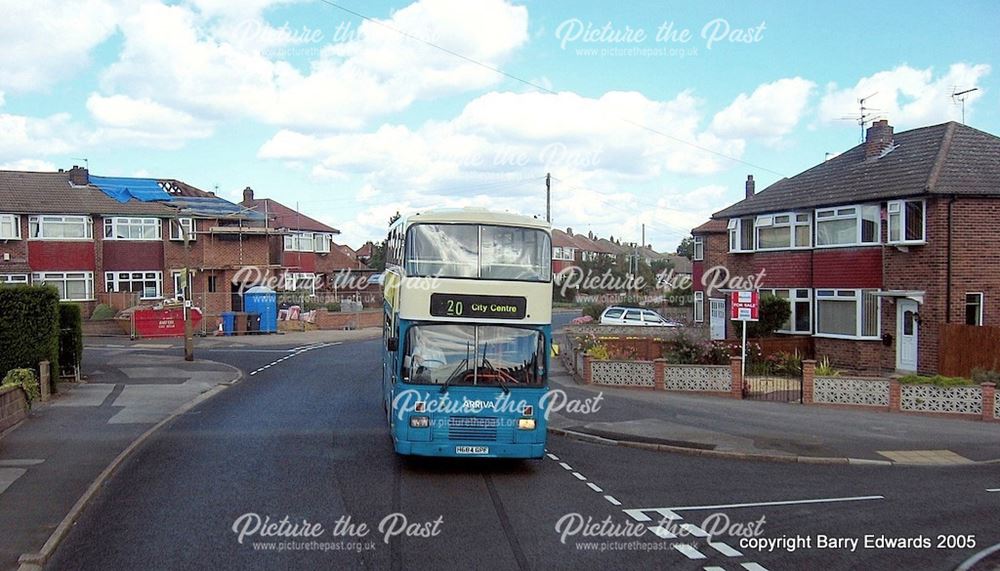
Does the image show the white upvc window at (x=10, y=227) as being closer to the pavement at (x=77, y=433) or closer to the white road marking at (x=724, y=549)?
the pavement at (x=77, y=433)

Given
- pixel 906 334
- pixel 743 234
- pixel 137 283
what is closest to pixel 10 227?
pixel 137 283

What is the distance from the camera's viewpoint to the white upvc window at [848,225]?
27391 mm

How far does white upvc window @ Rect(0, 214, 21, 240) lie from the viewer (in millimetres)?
40688

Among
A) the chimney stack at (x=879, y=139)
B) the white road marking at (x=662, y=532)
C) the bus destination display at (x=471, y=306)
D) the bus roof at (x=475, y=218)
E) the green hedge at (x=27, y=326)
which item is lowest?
the white road marking at (x=662, y=532)

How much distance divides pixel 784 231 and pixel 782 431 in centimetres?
1434

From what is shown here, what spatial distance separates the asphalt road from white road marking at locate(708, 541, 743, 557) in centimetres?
3

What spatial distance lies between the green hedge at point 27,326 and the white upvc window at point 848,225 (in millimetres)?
23083

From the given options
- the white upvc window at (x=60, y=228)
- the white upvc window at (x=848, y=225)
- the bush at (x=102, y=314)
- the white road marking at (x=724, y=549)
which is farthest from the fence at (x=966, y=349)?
the white upvc window at (x=60, y=228)

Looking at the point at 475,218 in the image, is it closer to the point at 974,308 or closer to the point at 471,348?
the point at 471,348

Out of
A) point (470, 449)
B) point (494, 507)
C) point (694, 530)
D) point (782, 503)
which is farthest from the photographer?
point (470, 449)

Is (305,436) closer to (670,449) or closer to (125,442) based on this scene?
(125,442)

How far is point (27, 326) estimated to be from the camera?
19797 mm

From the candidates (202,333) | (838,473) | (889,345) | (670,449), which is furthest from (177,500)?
(202,333)

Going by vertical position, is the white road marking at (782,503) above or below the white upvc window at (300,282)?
below
